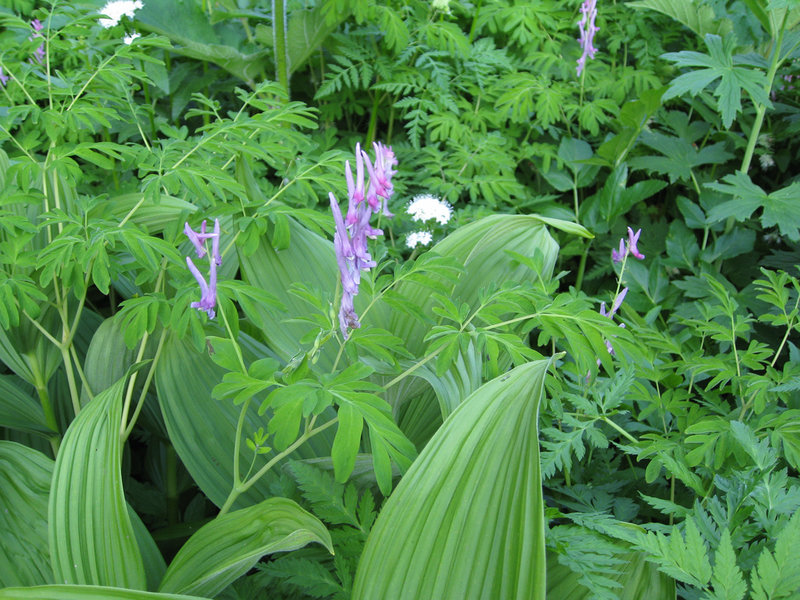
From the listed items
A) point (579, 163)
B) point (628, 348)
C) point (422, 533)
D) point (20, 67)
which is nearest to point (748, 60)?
point (579, 163)

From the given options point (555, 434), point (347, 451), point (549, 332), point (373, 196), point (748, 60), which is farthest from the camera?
point (748, 60)

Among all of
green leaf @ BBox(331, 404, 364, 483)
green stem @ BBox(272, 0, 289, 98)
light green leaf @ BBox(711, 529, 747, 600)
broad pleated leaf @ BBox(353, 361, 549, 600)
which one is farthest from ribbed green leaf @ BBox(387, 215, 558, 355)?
green stem @ BBox(272, 0, 289, 98)

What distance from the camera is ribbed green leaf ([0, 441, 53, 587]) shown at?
117 cm

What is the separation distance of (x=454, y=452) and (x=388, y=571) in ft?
0.67

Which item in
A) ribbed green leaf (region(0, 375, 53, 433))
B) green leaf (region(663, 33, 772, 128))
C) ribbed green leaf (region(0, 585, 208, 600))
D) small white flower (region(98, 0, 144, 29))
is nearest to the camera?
ribbed green leaf (region(0, 585, 208, 600))

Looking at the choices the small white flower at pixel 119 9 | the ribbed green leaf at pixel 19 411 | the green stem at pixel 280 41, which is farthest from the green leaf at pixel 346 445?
the small white flower at pixel 119 9

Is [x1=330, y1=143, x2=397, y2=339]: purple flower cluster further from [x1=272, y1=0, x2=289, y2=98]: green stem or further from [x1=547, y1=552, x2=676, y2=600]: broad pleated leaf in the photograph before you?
[x1=272, y1=0, x2=289, y2=98]: green stem

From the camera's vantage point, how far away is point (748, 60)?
212cm

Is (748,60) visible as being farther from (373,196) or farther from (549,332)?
(373,196)

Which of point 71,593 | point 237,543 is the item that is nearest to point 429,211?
point 237,543

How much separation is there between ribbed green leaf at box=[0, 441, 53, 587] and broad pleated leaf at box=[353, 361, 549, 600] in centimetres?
63

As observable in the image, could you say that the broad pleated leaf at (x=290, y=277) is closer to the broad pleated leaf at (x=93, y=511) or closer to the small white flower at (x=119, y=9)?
the broad pleated leaf at (x=93, y=511)

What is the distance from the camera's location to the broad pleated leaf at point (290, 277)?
56.9 inches

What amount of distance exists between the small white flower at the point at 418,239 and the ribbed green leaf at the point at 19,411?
3.60 ft
